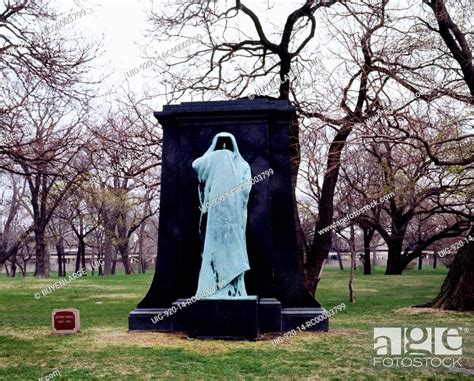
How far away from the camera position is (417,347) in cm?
920

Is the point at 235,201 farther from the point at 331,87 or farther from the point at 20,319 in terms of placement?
the point at 20,319

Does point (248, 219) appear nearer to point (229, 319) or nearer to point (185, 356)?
point (229, 319)

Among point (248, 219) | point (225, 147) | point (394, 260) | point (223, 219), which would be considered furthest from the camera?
point (394, 260)

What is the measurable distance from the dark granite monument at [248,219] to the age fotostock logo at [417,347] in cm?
150

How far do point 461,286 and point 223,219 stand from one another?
8751mm

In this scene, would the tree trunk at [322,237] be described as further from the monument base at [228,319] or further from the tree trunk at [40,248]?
the tree trunk at [40,248]

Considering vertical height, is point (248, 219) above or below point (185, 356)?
above

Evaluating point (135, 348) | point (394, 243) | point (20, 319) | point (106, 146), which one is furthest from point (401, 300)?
point (394, 243)

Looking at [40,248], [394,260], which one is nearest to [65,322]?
[40,248]

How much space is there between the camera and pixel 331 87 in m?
15.6

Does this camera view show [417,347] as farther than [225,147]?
No

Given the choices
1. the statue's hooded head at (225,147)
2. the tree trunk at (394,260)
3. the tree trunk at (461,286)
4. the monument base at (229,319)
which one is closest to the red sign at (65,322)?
the monument base at (229,319)

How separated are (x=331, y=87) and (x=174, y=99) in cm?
616

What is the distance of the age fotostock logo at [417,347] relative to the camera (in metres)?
8.19
